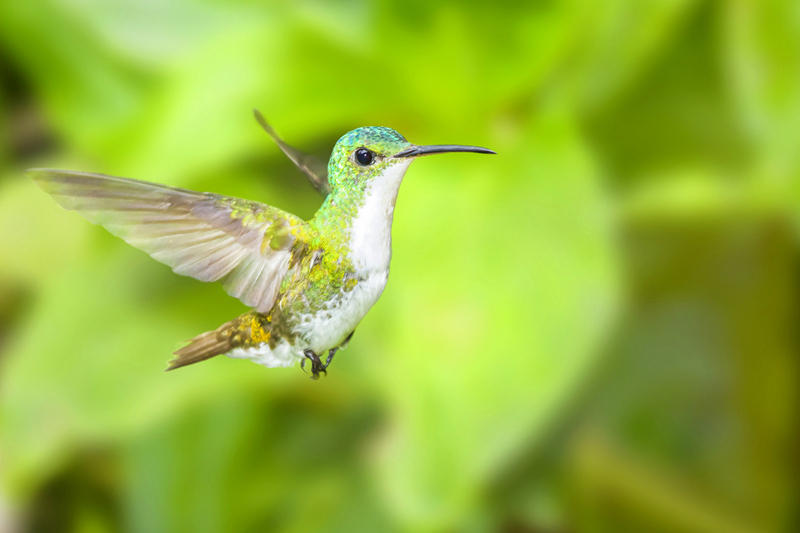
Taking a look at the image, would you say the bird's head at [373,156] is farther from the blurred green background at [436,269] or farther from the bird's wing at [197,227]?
the blurred green background at [436,269]

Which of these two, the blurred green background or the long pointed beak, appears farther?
the blurred green background

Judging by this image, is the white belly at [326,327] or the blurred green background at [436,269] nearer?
the white belly at [326,327]

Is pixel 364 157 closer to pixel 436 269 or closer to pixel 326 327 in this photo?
pixel 326 327

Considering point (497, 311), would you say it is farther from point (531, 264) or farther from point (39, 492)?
point (39, 492)

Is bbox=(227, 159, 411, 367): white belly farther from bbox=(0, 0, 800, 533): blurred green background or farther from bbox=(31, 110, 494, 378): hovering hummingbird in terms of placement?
bbox=(0, 0, 800, 533): blurred green background

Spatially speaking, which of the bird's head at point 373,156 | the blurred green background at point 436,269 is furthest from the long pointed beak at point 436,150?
the blurred green background at point 436,269

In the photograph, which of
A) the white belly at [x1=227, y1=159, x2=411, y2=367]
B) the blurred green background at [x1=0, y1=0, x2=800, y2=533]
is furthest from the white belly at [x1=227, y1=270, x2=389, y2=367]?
the blurred green background at [x1=0, y1=0, x2=800, y2=533]

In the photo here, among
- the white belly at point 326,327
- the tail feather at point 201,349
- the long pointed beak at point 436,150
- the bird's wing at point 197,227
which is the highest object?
the long pointed beak at point 436,150
